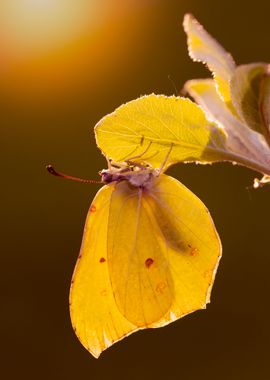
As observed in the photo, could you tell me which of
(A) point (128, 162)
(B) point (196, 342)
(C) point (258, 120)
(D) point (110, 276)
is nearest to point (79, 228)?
(B) point (196, 342)

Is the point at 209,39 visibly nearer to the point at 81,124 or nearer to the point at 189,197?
the point at 189,197

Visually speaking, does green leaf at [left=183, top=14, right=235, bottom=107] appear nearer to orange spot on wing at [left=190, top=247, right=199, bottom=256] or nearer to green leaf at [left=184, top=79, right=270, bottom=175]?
green leaf at [left=184, top=79, right=270, bottom=175]

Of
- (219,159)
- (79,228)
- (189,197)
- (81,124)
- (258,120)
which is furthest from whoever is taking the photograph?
(81,124)

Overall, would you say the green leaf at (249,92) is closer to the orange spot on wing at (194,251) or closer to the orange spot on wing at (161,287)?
the orange spot on wing at (194,251)

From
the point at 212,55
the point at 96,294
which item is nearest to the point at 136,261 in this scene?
the point at 96,294

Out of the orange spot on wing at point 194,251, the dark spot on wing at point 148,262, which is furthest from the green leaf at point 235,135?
the dark spot on wing at point 148,262
